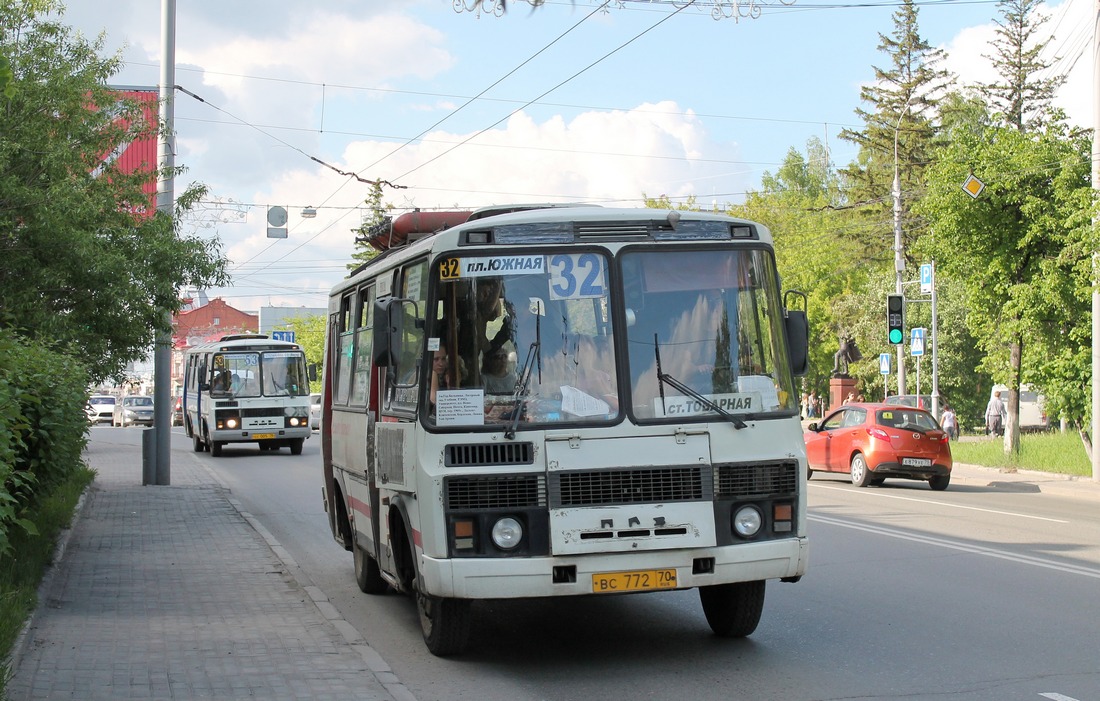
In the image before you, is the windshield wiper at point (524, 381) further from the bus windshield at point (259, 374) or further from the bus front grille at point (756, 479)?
the bus windshield at point (259, 374)

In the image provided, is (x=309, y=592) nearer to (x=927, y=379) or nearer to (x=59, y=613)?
(x=59, y=613)

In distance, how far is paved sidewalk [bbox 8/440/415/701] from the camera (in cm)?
692

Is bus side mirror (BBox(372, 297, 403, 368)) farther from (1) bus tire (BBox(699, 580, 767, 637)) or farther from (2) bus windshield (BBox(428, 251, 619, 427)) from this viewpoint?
(1) bus tire (BBox(699, 580, 767, 637))

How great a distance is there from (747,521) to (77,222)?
10.2 m

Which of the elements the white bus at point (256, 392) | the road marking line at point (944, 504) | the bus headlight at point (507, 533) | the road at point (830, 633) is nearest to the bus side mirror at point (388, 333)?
the bus headlight at point (507, 533)

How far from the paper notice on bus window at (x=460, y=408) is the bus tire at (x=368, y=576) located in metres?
3.56

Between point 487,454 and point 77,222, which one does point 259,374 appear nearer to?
point 77,222

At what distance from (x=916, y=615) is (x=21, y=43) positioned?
1223 cm

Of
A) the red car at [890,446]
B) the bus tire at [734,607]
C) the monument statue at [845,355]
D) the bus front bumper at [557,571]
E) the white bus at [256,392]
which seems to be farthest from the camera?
the monument statue at [845,355]

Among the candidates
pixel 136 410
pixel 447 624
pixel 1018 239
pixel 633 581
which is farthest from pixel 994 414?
pixel 136 410

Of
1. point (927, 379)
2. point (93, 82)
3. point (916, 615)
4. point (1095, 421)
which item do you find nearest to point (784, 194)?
point (927, 379)

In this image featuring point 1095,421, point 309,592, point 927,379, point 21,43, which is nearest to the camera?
point 309,592

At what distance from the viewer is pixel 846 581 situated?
424 inches

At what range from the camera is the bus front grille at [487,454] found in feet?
23.7
